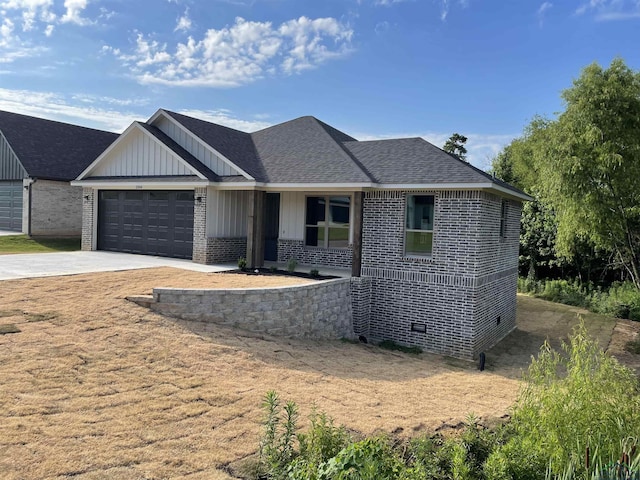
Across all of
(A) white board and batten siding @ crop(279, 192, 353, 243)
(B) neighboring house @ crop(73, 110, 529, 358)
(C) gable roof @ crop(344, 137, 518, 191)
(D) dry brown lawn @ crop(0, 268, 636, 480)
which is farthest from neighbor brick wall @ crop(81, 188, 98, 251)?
(C) gable roof @ crop(344, 137, 518, 191)

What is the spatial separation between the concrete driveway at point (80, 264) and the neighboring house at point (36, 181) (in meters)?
7.81

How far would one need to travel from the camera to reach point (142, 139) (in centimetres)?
1723

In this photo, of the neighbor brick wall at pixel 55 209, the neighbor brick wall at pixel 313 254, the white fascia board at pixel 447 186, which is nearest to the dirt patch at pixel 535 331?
the white fascia board at pixel 447 186

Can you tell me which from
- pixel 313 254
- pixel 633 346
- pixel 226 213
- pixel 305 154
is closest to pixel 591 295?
pixel 633 346

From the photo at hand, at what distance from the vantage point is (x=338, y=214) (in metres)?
15.9

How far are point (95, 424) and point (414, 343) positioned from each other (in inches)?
357

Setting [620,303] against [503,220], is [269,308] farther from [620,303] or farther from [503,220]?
[620,303]

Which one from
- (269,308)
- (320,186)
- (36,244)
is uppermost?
(320,186)

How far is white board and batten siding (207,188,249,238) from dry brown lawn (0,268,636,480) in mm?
4696

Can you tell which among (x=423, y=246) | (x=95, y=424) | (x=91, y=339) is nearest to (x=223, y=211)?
(x=423, y=246)

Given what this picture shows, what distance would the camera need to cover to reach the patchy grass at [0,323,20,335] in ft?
25.2

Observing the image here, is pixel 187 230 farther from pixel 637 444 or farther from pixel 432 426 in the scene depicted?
pixel 637 444

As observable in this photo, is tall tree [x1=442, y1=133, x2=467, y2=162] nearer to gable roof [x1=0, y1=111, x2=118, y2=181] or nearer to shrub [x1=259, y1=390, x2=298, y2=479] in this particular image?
gable roof [x1=0, y1=111, x2=118, y2=181]

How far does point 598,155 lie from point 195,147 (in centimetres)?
1368
